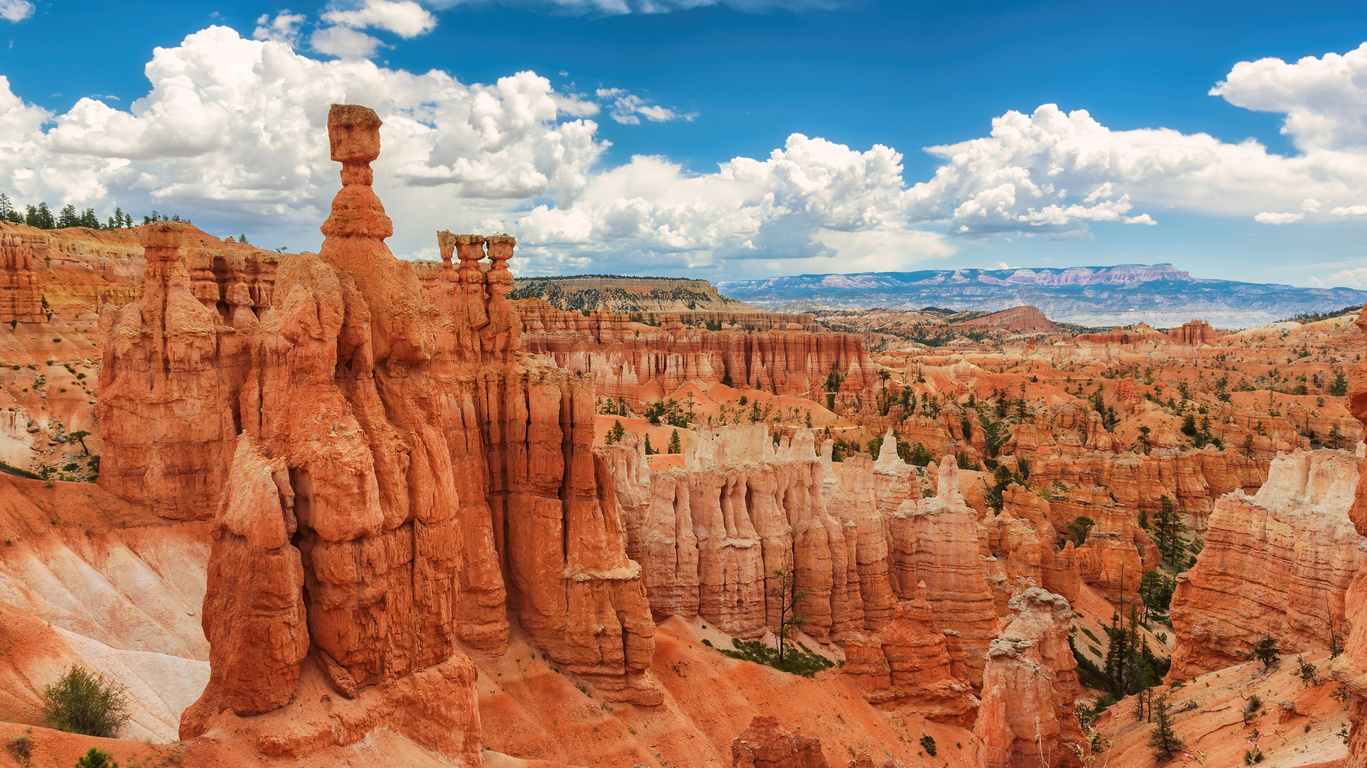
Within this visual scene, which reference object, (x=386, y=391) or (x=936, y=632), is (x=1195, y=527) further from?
(x=386, y=391)

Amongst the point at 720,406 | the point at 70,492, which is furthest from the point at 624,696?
the point at 720,406

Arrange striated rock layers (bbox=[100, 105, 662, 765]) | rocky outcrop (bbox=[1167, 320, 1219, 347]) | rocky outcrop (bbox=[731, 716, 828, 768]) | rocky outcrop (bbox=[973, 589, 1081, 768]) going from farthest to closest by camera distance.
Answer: rocky outcrop (bbox=[1167, 320, 1219, 347]), rocky outcrop (bbox=[973, 589, 1081, 768]), rocky outcrop (bbox=[731, 716, 828, 768]), striated rock layers (bbox=[100, 105, 662, 765])

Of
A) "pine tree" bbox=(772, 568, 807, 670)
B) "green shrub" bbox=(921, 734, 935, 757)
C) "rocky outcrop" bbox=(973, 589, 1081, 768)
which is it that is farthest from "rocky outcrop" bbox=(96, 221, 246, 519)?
"green shrub" bbox=(921, 734, 935, 757)

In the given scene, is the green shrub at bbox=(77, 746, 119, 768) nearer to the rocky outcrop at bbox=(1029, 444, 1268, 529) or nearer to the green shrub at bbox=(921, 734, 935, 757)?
the green shrub at bbox=(921, 734, 935, 757)

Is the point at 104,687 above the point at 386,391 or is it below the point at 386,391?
below

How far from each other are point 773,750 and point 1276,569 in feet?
71.8

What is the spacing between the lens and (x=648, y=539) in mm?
31453

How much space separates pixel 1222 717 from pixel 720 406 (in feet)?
233

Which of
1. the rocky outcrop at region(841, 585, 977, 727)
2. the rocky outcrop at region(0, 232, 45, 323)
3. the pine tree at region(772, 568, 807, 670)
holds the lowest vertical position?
the rocky outcrop at region(841, 585, 977, 727)

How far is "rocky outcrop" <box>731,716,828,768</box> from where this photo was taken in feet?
69.2

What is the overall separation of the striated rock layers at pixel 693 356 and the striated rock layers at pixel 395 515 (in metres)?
69.4

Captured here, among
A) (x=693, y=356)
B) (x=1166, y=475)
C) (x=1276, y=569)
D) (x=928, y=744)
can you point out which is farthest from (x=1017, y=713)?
(x=693, y=356)

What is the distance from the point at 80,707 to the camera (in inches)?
605

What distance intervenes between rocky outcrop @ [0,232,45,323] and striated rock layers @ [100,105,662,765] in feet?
111
